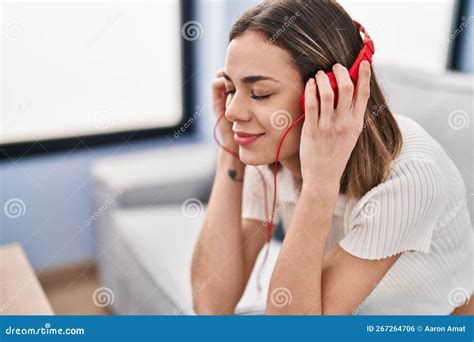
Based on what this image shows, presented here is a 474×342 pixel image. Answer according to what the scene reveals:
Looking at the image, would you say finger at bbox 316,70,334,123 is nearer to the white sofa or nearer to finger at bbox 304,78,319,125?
finger at bbox 304,78,319,125

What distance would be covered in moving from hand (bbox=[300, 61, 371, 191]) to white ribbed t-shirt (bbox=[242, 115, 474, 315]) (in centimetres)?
7

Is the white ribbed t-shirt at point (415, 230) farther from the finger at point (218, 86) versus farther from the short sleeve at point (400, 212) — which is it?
the finger at point (218, 86)

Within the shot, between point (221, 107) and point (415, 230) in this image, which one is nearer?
point (415, 230)

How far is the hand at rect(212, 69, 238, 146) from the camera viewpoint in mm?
787

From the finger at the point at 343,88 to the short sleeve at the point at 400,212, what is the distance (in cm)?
11

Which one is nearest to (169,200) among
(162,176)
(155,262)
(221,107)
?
(162,176)

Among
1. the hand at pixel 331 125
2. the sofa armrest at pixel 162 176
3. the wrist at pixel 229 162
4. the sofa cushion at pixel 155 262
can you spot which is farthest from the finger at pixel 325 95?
the sofa armrest at pixel 162 176

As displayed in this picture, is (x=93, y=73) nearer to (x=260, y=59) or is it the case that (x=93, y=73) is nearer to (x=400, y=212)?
(x=260, y=59)

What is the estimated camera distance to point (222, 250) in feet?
2.85

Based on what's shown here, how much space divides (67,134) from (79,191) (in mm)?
279

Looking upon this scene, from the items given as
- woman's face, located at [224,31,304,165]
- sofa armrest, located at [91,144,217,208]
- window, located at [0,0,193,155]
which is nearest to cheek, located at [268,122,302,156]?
woman's face, located at [224,31,304,165]

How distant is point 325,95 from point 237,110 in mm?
116

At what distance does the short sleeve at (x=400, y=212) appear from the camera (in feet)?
2.22
